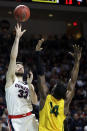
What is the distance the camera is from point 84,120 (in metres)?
10.5

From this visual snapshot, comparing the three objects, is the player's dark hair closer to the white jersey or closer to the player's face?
the white jersey

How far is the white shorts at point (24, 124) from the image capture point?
511cm

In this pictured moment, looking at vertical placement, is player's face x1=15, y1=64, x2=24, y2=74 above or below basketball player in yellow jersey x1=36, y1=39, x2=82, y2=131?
above

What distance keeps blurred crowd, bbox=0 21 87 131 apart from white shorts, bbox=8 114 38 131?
457cm

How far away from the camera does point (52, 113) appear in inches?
180

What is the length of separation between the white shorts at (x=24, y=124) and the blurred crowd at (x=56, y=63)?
15.0 ft

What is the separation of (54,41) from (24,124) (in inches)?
429

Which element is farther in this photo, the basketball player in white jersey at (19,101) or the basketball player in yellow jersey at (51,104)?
the basketball player in white jersey at (19,101)

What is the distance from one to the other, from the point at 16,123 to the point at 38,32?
11713 mm

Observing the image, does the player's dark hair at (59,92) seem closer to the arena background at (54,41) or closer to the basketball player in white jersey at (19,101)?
the basketball player in white jersey at (19,101)

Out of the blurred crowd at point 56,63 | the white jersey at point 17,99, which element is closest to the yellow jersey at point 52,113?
the white jersey at point 17,99

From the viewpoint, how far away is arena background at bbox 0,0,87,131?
454 inches

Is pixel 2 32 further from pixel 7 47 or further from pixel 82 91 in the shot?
pixel 82 91

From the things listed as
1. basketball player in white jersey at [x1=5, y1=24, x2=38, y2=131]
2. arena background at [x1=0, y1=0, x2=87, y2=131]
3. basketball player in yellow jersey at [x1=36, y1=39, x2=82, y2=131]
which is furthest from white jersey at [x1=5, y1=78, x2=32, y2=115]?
arena background at [x1=0, y1=0, x2=87, y2=131]
